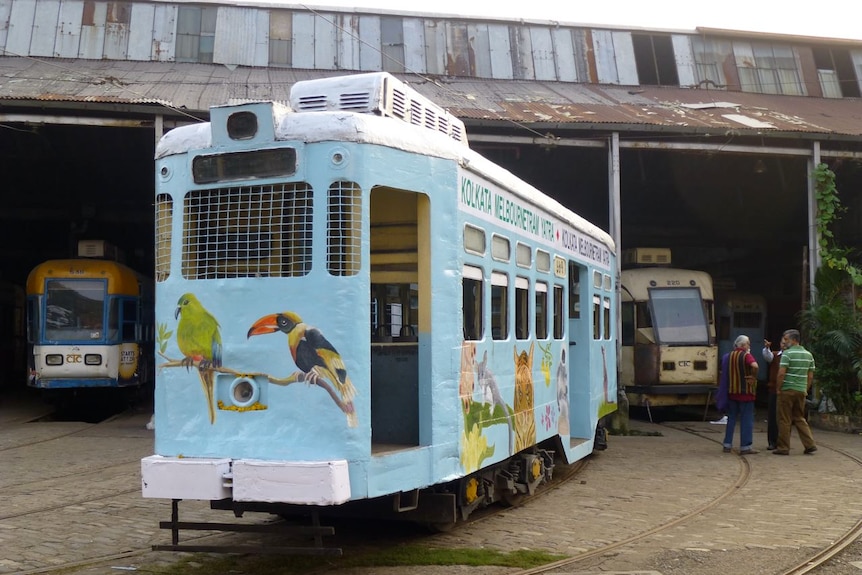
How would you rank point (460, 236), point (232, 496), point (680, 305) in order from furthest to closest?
point (680, 305) < point (460, 236) < point (232, 496)

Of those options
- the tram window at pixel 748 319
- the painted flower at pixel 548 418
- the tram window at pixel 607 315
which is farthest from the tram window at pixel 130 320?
the tram window at pixel 748 319

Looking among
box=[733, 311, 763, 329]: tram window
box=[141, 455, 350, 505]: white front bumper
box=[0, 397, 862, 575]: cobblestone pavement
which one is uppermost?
box=[733, 311, 763, 329]: tram window

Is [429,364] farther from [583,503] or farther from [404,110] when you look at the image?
[583,503]

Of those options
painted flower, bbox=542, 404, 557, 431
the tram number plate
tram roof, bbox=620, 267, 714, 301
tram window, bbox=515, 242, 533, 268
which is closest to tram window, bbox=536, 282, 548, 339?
tram window, bbox=515, 242, 533, 268

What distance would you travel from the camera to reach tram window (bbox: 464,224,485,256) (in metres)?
6.50

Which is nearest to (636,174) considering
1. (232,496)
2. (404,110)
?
(404,110)

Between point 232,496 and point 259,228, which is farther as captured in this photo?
point 259,228

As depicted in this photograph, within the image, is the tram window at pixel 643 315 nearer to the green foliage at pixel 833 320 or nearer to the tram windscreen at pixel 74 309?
the green foliage at pixel 833 320

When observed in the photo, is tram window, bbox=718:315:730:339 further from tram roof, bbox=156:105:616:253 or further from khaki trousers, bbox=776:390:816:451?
tram roof, bbox=156:105:616:253

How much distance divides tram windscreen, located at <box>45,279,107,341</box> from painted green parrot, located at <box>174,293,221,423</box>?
12.7 metres

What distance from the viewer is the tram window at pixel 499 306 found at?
7121 mm

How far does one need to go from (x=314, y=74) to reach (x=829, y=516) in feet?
54.2

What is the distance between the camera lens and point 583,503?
350 inches

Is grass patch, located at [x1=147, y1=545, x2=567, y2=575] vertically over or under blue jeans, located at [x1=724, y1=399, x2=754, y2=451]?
under
